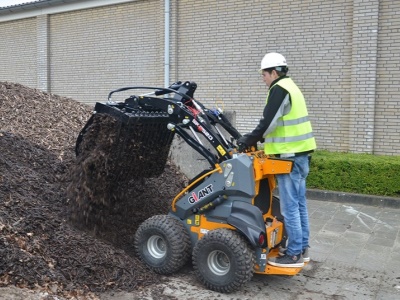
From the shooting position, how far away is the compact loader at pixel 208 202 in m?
4.34

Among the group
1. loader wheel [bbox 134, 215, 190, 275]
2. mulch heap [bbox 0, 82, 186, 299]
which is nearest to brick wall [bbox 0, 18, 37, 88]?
mulch heap [bbox 0, 82, 186, 299]

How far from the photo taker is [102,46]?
14.8 metres

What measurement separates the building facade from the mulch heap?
2.70m

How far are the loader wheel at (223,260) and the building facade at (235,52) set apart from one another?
3579mm

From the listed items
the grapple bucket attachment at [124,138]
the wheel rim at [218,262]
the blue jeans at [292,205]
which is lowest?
the wheel rim at [218,262]

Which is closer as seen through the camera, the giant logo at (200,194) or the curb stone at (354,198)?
the giant logo at (200,194)

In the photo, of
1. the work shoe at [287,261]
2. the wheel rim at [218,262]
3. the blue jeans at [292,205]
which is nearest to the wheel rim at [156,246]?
the wheel rim at [218,262]

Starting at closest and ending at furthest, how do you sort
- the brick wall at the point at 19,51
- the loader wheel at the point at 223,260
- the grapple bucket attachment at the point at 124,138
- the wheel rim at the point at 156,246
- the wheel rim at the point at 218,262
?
the loader wheel at the point at 223,260, the wheel rim at the point at 218,262, the wheel rim at the point at 156,246, the grapple bucket attachment at the point at 124,138, the brick wall at the point at 19,51

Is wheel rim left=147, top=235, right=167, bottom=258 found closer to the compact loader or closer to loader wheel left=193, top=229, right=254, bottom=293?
the compact loader

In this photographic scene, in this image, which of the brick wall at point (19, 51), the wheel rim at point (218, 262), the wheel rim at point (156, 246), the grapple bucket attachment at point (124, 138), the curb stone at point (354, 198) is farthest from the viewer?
the brick wall at point (19, 51)

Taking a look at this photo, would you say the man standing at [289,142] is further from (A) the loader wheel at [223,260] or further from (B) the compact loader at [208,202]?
(A) the loader wheel at [223,260]

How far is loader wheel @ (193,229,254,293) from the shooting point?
424cm

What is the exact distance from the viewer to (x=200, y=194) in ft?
15.3

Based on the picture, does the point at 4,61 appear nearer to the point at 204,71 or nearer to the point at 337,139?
the point at 204,71
